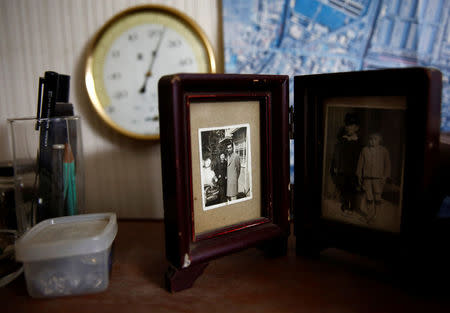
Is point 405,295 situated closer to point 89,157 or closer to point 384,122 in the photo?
point 384,122

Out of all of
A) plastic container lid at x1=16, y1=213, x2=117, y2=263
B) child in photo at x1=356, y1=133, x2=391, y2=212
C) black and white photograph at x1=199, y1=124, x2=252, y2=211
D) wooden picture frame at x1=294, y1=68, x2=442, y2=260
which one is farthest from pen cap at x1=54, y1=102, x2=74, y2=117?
child in photo at x1=356, y1=133, x2=391, y2=212

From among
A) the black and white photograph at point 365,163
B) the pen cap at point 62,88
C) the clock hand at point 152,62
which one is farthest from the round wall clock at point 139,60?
the black and white photograph at point 365,163

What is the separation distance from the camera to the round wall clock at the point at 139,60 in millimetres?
844

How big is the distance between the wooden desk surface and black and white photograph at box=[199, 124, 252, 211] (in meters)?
0.13

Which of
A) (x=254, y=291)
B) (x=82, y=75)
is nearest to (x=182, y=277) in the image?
(x=254, y=291)

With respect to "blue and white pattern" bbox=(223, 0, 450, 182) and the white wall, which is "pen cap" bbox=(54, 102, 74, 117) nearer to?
the white wall

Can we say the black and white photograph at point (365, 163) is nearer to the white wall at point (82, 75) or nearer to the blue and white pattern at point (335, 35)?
the blue and white pattern at point (335, 35)

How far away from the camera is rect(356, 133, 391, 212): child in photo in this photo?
0.57 meters

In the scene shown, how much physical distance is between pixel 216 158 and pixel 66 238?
10.7 inches

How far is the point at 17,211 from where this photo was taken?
2.35ft

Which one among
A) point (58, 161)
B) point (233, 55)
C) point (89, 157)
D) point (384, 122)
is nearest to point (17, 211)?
point (58, 161)

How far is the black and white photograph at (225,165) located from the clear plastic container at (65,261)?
0.61 feet

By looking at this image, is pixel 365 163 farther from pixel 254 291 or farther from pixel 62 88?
pixel 62 88

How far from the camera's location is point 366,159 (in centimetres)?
59
